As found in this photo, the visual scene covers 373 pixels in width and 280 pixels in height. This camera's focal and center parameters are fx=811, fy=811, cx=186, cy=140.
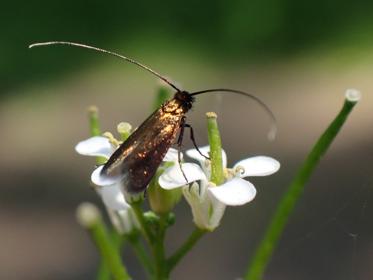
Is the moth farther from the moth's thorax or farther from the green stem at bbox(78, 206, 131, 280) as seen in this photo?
the green stem at bbox(78, 206, 131, 280)

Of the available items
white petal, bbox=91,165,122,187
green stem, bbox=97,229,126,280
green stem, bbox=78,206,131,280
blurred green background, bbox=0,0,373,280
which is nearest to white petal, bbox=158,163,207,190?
white petal, bbox=91,165,122,187

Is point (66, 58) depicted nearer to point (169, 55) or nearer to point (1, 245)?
point (169, 55)

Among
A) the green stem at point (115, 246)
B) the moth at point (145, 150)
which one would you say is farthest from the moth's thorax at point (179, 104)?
the green stem at point (115, 246)

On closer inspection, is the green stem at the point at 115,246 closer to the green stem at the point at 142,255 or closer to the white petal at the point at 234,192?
the green stem at the point at 142,255

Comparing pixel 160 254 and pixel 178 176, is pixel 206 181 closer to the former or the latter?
pixel 178 176

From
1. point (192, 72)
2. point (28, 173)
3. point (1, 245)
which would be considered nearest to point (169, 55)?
point (192, 72)
